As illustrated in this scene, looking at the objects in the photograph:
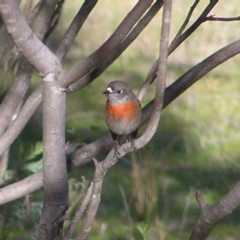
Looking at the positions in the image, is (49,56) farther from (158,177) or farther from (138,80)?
(138,80)

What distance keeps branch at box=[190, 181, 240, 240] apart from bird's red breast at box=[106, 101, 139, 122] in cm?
157

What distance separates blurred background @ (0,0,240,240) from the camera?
14.3 feet

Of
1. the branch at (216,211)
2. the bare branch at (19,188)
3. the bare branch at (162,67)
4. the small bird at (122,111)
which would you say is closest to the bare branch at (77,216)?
the bare branch at (162,67)

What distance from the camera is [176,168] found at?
6793mm

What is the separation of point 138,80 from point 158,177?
2.64m

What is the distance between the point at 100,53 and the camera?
230 cm

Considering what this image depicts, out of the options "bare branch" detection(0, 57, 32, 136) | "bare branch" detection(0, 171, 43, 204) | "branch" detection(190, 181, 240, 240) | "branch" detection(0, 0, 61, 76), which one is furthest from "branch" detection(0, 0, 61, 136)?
"branch" detection(190, 181, 240, 240)

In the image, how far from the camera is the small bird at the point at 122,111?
4.11 meters

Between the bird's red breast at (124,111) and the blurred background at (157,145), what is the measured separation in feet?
0.69

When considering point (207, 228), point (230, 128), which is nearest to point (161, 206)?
point (230, 128)

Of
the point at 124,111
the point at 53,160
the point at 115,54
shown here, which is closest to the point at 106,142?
the point at 115,54

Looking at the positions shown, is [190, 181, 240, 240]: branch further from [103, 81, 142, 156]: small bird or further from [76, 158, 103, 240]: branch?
[103, 81, 142, 156]: small bird

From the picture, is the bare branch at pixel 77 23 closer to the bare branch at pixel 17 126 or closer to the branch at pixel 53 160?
the bare branch at pixel 17 126

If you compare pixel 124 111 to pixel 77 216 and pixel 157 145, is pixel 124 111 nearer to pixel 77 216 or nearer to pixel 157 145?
pixel 77 216
